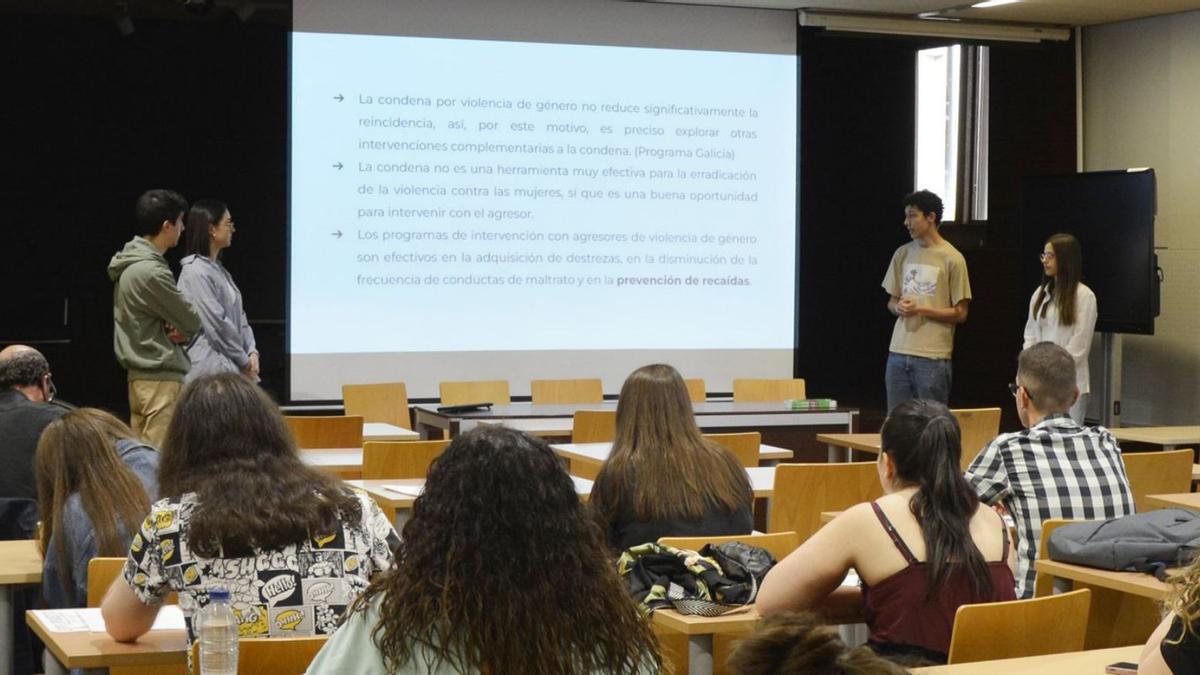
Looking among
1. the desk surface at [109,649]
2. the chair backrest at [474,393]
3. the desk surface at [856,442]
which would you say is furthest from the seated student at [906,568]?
the chair backrest at [474,393]

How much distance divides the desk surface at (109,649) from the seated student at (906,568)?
1236mm

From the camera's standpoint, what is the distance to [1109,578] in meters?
3.71

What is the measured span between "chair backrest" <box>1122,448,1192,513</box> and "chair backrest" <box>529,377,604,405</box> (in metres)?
3.53

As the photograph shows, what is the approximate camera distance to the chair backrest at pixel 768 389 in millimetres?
8562

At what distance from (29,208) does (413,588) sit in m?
8.07

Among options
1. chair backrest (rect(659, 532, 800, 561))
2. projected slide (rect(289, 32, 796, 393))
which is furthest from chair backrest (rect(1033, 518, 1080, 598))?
projected slide (rect(289, 32, 796, 393))

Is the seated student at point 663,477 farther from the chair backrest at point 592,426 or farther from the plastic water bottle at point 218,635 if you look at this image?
the chair backrest at point 592,426

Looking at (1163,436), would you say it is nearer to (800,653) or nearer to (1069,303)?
(1069,303)

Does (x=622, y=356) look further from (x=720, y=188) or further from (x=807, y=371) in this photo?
(x=807, y=371)

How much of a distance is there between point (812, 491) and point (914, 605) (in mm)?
2037

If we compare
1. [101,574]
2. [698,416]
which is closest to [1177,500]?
[698,416]

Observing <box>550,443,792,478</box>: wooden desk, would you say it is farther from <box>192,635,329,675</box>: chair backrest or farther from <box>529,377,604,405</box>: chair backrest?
<box>192,635,329,675</box>: chair backrest

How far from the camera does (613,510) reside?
4230mm

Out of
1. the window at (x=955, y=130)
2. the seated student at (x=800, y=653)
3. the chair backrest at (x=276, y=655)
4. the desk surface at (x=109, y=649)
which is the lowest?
the desk surface at (x=109, y=649)
